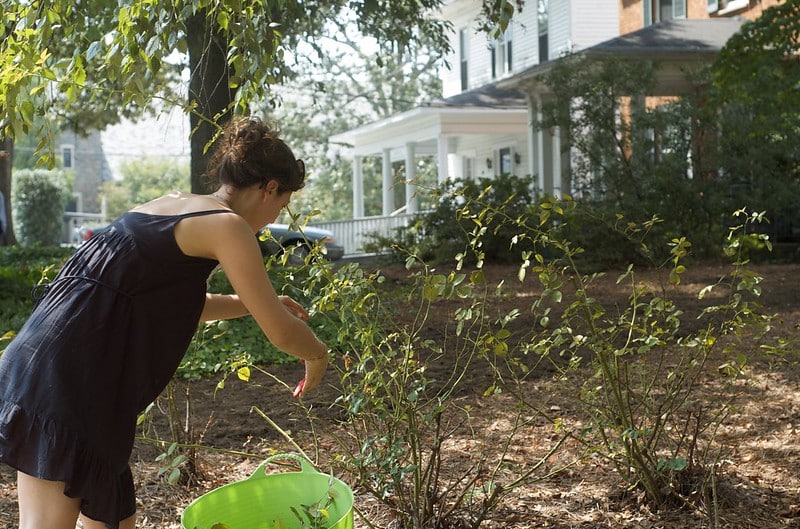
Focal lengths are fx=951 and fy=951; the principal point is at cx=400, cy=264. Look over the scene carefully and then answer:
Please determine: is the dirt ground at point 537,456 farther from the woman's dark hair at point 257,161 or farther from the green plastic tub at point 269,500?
the woman's dark hair at point 257,161

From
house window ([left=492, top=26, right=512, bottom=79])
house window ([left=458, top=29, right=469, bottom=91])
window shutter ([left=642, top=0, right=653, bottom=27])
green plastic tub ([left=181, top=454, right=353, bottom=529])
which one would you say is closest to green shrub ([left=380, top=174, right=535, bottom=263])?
window shutter ([left=642, top=0, right=653, bottom=27])

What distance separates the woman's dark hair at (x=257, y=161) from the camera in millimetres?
2492

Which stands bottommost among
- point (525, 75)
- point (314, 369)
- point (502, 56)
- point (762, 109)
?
point (314, 369)

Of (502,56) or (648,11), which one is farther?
(502,56)

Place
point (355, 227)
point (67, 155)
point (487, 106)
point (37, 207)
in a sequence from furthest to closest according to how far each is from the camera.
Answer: point (67, 155), point (37, 207), point (355, 227), point (487, 106)

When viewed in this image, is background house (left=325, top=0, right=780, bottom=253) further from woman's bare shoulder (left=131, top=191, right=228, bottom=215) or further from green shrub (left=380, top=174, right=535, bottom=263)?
woman's bare shoulder (left=131, top=191, right=228, bottom=215)

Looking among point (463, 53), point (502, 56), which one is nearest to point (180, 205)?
point (502, 56)

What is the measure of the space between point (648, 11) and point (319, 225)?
370 inches

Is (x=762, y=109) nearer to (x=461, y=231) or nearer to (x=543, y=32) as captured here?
(x=461, y=231)

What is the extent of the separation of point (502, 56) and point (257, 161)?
25.2 metres

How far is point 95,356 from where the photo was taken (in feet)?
7.86

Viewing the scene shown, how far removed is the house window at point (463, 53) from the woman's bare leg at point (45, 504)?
27.6 meters

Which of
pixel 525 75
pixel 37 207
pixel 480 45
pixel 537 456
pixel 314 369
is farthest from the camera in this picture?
pixel 37 207

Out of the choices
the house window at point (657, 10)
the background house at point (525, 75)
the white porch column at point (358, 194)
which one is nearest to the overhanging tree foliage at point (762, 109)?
the background house at point (525, 75)
